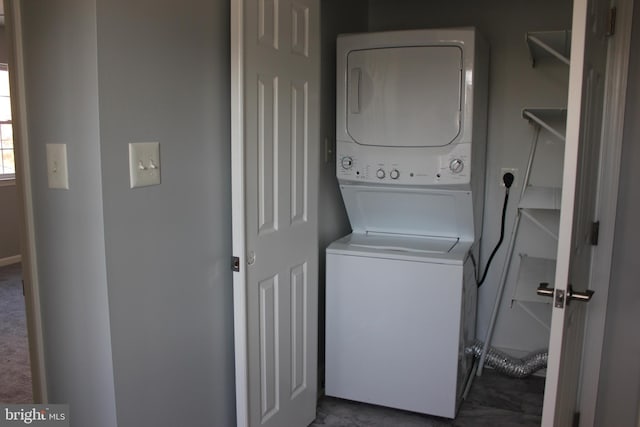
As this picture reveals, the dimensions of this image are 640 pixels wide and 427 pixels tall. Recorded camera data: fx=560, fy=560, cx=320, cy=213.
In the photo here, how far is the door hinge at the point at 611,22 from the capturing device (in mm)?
1814

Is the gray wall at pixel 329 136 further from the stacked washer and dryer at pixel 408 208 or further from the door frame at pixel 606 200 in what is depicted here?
the door frame at pixel 606 200

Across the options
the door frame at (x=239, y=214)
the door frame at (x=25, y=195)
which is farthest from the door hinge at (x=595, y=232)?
the door frame at (x=25, y=195)

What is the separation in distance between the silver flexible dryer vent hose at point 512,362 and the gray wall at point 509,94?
0.13m

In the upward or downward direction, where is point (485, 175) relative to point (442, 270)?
upward

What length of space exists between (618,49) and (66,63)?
1.69 meters

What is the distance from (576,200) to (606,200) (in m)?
0.63

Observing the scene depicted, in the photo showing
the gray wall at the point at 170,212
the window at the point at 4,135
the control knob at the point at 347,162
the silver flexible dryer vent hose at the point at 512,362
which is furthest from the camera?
the window at the point at 4,135

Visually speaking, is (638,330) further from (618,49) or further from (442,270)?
(618,49)

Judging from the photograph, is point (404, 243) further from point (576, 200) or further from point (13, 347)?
point (13, 347)

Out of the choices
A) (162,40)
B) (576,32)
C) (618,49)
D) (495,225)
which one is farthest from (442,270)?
(162,40)

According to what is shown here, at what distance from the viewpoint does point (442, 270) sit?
240 cm

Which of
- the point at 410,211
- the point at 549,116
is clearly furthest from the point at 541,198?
the point at 410,211

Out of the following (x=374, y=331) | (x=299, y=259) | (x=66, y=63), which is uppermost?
(x=66, y=63)

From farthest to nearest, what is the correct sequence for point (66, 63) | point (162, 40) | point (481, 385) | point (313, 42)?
point (481, 385) → point (313, 42) → point (162, 40) → point (66, 63)
